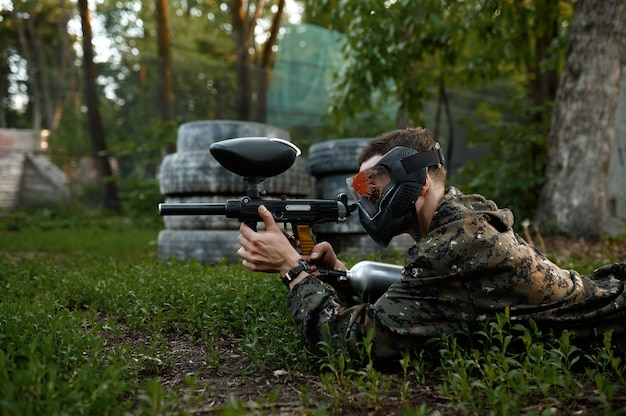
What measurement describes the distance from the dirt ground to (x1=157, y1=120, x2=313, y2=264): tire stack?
263 cm

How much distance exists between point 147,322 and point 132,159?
12.5 meters

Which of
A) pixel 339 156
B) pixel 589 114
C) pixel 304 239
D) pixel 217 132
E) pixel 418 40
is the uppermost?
pixel 418 40

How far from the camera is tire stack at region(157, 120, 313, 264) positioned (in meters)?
6.09

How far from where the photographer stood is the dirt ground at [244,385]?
86.6 inches

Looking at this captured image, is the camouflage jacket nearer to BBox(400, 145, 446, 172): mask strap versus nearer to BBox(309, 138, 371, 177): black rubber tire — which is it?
BBox(400, 145, 446, 172): mask strap

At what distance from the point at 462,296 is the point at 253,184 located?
1257 millimetres

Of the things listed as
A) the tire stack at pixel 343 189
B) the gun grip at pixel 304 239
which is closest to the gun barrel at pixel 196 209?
the gun grip at pixel 304 239

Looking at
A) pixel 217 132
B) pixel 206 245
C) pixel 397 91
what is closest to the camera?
pixel 206 245

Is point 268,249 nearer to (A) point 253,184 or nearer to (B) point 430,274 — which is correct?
(A) point 253,184

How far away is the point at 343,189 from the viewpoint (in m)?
6.71

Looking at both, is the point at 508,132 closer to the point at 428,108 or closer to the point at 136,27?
the point at 428,108

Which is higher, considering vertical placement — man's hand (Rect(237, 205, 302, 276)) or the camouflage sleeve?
man's hand (Rect(237, 205, 302, 276))

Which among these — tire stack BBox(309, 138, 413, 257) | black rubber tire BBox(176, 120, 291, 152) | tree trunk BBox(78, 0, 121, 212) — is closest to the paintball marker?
black rubber tire BBox(176, 120, 291, 152)

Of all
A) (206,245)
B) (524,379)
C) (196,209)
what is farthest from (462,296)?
(206,245)
